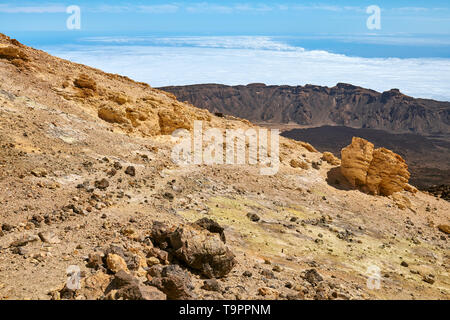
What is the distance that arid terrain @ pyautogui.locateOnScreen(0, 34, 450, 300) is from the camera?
7.46m

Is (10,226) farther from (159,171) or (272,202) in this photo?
(272,202)

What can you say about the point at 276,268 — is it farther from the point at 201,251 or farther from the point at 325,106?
the point at 325,106

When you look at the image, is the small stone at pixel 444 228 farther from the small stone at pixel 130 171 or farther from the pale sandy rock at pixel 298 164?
the small stone at pixel 130 171

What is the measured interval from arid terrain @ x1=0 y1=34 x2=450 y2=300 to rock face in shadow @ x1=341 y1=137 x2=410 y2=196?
10 centimetres

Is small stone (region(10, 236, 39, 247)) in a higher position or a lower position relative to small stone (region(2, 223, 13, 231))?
lower

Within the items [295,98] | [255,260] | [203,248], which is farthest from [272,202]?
[295,98]

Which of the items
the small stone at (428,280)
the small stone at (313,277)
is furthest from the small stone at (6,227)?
the small stone at (428,280)

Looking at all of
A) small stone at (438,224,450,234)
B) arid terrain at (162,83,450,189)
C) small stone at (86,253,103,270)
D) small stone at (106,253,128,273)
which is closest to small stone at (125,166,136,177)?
small stone at (86,253,103,270)

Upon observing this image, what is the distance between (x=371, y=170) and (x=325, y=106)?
5505 inches

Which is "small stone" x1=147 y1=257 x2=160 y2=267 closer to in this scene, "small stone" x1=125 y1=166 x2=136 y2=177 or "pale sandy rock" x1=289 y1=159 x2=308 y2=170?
"small stone" x1=125 y1=166 x2=136 y2=177

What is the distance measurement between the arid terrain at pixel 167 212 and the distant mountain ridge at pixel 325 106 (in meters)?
116

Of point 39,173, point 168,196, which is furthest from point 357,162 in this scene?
point 39,173

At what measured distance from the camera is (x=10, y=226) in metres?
8.18
